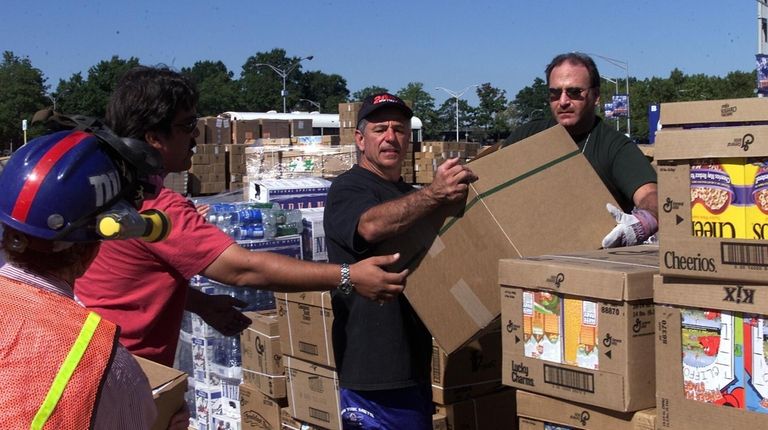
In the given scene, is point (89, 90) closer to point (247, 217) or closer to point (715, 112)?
point (247, 217)

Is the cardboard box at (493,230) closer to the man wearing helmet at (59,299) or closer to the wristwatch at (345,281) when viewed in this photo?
the wristwatch at (345,281)

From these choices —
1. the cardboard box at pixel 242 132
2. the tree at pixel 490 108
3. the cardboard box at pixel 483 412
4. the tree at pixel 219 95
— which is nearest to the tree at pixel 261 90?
the tree at pixel 219 95

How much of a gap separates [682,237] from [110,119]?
1811mm

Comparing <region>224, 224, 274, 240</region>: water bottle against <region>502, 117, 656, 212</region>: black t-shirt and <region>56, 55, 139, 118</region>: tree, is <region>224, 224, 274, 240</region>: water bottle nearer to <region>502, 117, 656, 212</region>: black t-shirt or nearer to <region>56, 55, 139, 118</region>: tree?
<region>502, 117, 656, 212</region>: black t-shirt

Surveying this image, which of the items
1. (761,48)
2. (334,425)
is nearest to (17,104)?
(761,48)

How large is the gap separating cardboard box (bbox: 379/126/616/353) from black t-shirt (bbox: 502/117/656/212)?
1.39 ft

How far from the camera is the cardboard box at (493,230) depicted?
10.1 ft

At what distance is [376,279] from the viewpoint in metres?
2.92

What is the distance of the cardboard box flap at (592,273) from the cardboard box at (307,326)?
1.54 metres

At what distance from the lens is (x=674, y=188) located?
8.27 ft

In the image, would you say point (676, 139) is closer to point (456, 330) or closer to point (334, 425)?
point (456, 330)

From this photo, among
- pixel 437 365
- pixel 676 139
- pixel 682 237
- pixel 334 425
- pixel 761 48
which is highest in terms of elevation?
pixel 761 48

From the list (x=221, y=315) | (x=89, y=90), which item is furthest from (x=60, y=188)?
(x=89, y=90)

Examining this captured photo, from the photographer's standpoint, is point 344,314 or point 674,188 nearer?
point 674,188
